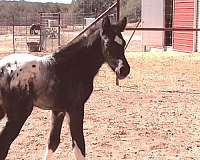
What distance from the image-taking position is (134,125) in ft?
23.9

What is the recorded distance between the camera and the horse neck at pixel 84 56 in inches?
181

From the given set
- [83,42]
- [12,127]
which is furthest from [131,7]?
[12,127]

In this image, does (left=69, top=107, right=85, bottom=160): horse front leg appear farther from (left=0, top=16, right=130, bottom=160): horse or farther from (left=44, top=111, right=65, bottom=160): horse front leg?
(left=44, top=111, right=65, bottom=160): horse front leg

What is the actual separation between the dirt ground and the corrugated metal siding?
9.53 meters

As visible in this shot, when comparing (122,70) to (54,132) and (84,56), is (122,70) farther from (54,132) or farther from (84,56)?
(54,132)

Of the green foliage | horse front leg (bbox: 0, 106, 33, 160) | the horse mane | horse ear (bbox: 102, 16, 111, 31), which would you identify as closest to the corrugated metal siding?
the horse mane

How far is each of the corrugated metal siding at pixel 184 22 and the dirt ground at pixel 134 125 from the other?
9535 mm

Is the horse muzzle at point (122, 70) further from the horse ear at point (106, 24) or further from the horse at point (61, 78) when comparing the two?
the horse ear at point (106, 24)

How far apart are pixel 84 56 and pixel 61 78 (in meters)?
0.35

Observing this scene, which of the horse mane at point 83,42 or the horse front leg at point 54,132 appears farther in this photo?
the horse front leg at point 54,132

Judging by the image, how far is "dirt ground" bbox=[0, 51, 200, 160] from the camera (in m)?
5.87

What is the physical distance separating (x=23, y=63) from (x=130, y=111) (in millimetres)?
4228

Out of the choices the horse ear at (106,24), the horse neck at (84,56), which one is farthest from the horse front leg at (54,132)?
the horse ear at (106,24)

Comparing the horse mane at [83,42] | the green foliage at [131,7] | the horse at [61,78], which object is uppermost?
the green foliage at [131,7]
